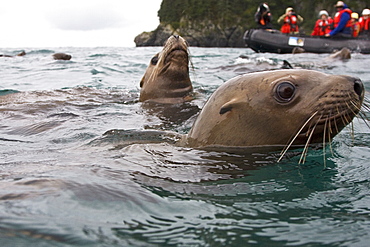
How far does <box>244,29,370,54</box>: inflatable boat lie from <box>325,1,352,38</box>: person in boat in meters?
0.87

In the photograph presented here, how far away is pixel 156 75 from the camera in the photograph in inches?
250

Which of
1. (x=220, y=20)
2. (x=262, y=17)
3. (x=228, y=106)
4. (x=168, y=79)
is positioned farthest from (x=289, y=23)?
(x=220, y=20)

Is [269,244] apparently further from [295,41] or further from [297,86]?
[295,41]

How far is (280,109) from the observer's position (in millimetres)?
2820

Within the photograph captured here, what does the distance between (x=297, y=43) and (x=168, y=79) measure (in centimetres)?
1398

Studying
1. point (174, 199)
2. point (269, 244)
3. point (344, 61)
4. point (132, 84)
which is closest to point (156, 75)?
point (132, 84)

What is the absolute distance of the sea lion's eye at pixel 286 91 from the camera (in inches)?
110

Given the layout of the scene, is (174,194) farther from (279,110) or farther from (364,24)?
(364,24)

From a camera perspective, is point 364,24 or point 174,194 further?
point 364,24

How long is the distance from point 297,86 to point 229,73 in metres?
7.43

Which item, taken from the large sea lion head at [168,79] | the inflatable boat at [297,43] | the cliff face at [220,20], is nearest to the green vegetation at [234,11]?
the cliff face at [220,20]

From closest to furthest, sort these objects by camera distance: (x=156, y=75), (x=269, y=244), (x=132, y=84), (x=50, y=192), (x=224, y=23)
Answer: (x=269, y=244) → (x=50, y=192) → (x=156, y=75) → (x=132, y=84) → (x=224, y=23)

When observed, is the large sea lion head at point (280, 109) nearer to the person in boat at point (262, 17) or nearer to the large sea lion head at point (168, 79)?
the large sea lion head at point (168, 79)

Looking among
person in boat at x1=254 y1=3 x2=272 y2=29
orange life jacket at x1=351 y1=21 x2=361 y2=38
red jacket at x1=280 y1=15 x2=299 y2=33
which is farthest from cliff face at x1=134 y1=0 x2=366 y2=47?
person in boat at x1=254 y1=3 x2=272 y2=29
